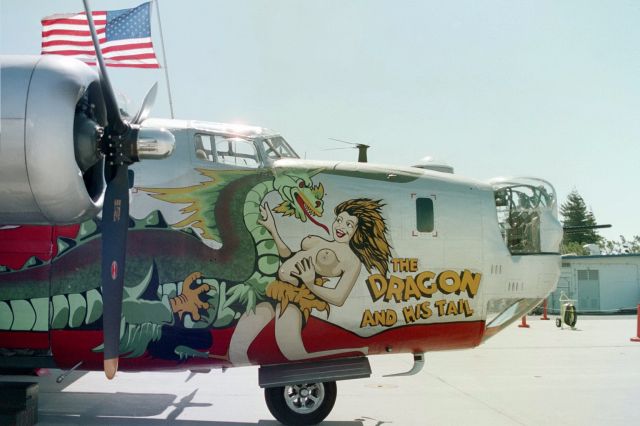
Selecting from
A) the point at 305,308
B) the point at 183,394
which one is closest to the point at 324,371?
the point at 305,308

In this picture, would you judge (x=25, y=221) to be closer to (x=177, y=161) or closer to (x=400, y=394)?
(x=177, y=161)

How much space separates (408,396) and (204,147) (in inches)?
233

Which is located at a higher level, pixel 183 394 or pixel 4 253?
pixel 4 253

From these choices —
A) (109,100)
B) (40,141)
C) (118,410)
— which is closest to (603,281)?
(118,410)

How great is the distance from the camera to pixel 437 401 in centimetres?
1084

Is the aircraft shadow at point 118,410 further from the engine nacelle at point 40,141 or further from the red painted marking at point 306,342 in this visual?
the engine nacelle at point 40,141

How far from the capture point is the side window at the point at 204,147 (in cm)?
883

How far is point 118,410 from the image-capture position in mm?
10117

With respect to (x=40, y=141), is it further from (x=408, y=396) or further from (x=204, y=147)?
(x=408, y=396)

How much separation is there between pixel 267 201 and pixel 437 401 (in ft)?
16.3

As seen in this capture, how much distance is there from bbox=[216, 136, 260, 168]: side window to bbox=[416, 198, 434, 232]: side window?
2.44m

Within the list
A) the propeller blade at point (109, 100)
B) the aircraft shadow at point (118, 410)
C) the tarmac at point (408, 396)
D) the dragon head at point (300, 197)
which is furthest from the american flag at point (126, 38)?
the propeller blade at point (109, 100)

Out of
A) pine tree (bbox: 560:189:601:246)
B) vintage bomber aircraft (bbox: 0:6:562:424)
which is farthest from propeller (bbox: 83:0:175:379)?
pine tree (bbox: 560:189:601:246)

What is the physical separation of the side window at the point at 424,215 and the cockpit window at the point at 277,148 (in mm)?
2088
